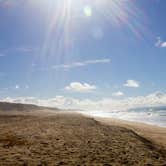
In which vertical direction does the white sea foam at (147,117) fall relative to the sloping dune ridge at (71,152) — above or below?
above

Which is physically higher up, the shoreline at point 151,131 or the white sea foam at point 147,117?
the white sea foam at point 147,117

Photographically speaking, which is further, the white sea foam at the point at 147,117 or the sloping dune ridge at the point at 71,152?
the white sea foam at the point at 147,117

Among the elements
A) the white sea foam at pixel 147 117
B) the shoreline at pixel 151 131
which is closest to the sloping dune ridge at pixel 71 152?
the shoreline at pixel 151 131

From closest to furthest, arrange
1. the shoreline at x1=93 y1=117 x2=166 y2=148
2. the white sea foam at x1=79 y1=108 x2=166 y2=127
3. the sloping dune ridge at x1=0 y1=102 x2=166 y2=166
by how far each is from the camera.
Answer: the sloping dune ridge at x1=0 y1=102 x2=166 y2=166 → the shoreline at x1=93 y1=117 x2=166 y2=148 → the white sea foam at x1=79 y1=108 x2=166 y2=127

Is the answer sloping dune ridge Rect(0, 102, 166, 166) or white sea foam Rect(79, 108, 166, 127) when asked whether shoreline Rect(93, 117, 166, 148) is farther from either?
white sea foam Rect(79, 108, 166, 127)

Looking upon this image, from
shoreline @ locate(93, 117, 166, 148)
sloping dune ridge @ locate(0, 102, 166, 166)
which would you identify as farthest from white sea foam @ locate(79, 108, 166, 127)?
sloping dune ridge @ locate(0, 102, 166, 166)

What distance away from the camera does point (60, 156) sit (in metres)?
11.8

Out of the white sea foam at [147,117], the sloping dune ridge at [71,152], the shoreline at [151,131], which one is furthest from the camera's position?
the white sea foam at [147,117]

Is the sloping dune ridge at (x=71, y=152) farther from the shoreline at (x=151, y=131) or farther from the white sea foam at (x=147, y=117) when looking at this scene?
the white sea foam at (x=147, y=117)

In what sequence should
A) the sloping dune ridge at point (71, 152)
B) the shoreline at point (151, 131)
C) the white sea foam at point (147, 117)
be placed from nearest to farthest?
the sloping dune ridge at point (71, 152), the shoreline at point (151, 131), the white sea foam at point (147, 117)

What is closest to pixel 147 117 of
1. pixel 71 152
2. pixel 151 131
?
pixel 151 131

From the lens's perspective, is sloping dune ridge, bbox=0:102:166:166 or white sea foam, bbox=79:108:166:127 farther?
white sea foam, bbox=79:108:166:127

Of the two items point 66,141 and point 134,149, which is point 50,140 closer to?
point 66,141

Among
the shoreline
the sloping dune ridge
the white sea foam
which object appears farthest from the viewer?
the white sea foam
